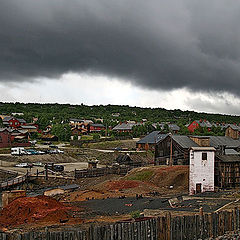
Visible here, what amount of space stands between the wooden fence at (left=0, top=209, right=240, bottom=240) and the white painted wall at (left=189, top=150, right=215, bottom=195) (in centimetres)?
1930

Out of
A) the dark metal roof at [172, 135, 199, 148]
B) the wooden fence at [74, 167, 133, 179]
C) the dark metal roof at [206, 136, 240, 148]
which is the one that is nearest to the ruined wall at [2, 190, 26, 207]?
the wooden fence at [74, 167, 133, 179]

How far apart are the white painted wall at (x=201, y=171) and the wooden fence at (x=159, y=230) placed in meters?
19.3

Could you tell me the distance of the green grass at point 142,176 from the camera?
46.4 metres

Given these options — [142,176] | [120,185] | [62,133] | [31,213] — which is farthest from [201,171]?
[62,133]

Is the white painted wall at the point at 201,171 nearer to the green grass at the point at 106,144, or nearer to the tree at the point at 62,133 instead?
the green grass at the point at 106,144

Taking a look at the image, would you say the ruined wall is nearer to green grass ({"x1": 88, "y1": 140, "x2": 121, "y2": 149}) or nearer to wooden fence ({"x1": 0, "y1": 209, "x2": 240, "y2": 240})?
wooden fence ({"x1": 0, "y1": 209, "x2": 240, "y2": 240})

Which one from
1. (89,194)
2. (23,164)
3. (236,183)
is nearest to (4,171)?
(23,164)

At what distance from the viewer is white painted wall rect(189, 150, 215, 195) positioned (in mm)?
35312

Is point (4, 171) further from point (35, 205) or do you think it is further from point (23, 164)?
point (35, 205)

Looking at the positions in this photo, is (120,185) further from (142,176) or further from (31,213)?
(31,213)

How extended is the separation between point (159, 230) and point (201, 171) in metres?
22.2

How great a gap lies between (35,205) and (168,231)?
1349 centimetres

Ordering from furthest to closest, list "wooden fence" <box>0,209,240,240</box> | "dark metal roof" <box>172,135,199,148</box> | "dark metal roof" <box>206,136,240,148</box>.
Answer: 1. "dark metal roof" <box>206,136,240,148</box>
2. "dark metal roof" <box>172,135,199,148</box>
3. "wooden fence" <box>0,209,240,240</box>

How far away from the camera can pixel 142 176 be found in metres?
47.0
